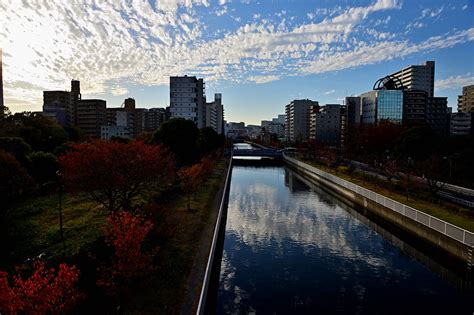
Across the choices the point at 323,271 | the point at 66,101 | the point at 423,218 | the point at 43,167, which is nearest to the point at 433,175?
Answer: the point at 423,218

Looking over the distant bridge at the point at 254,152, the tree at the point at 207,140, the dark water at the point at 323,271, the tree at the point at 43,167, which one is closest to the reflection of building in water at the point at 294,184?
the dark water at the point at 323,271

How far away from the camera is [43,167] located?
29141 millimetres

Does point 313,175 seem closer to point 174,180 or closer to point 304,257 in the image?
point 174,180

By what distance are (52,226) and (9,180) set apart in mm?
3527

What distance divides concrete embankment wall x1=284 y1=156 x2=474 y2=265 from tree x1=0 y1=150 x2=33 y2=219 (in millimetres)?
26315

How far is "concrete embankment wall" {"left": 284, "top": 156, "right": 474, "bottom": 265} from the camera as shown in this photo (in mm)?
19328

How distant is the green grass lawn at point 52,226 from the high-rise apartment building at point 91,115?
3590 inches

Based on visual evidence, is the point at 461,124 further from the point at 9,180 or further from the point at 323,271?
the point at 9,180

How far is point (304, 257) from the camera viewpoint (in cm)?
2100

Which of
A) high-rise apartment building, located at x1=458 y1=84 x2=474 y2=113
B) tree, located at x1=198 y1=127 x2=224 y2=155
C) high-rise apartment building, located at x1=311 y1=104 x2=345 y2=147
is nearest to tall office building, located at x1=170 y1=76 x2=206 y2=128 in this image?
tree, located at x1=198 y1=127 x2=224 y2=155

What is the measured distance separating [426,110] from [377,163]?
50807 millimetres

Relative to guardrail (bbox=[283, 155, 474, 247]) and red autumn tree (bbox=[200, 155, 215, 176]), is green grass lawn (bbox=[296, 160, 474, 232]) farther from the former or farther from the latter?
red autumn tree (bbox=[200, 155, 215, 176])

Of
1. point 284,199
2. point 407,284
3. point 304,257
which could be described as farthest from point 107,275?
point 284,199

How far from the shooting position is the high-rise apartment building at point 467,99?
11281 centimetres
